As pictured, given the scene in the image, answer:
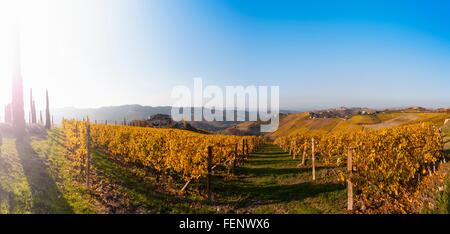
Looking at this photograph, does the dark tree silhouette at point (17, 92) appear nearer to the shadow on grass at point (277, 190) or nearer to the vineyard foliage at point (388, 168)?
the shadow on grass at point (277, 190)

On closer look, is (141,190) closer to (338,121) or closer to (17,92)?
(17,92)

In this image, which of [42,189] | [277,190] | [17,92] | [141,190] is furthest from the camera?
[17,92]

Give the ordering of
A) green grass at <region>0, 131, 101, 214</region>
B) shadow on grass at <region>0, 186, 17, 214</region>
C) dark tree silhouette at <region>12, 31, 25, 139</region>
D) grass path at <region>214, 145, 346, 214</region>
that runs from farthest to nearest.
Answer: dark tree silhouette at <region>12, 31, 25, 139</region>
grass path at <region>214, 145, 346, 214</region>
green grass at <region>0, 131, 101, 214</region>
shadow on grass at <region>0, 186, 17, 214</region>

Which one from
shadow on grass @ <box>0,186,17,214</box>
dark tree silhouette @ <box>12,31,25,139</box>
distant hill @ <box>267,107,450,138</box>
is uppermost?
dark tree silhouette @ <box>12,31,25,139</box>

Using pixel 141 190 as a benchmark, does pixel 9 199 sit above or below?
above

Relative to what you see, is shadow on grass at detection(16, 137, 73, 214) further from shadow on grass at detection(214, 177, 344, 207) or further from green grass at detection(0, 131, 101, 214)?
shadow on grass at detection(214, 177, 344, 207)

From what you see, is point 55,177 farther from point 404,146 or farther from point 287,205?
point 404,146

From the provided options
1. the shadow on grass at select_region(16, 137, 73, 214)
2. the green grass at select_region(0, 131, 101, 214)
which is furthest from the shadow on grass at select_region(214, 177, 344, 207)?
the shadow on grass at select_region(16, 137, 73, 214)

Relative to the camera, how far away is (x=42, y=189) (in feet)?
40.3

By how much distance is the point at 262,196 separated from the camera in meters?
15.4

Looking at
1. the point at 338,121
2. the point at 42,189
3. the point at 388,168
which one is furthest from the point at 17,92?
the point at 338,121

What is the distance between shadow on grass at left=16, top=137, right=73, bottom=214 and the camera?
1084 centimetres
